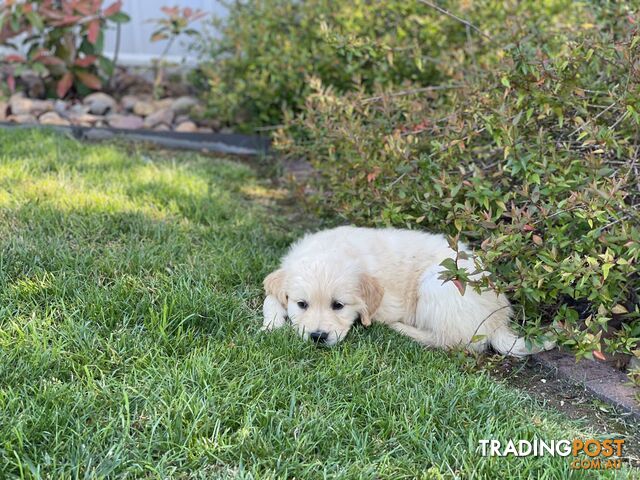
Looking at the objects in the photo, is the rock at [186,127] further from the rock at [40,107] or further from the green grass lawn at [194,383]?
the green grass lawn at [194,383]

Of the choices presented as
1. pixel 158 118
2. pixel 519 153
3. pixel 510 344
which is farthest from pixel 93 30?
pixel 510 344

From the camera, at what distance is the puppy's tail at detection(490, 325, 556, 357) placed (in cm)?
335

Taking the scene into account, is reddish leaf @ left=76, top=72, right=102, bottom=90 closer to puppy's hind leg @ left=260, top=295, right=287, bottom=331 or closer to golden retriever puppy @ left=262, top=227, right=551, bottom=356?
golden retriever puppy @ left=262, top=227, right=551, bottom=356

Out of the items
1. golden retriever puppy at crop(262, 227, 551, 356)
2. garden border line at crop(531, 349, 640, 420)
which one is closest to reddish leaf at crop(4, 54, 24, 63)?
golden retriever puppy at crop(262, 227, 551, 356)

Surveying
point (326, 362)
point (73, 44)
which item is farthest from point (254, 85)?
point (326, 362)

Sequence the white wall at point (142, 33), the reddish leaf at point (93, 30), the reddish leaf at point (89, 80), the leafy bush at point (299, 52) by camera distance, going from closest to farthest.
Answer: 1. the leafy bush at point (299, 52)
2. the reddish leaf at point (93, 30)
3. the reddish leaf at point (89, 80)
4. the white wall at point (142, 33)

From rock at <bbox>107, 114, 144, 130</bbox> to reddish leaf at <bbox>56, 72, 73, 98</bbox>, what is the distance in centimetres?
52

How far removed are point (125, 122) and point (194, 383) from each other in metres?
5.02

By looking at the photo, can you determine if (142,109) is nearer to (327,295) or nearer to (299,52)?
(299,52)

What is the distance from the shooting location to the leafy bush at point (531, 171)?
3025 mm

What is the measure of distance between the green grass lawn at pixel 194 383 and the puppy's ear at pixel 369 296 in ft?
0.32

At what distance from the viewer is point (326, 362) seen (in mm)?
3031

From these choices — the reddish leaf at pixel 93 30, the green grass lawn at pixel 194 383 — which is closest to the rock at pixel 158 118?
the reddish leaf at pixel 93 30

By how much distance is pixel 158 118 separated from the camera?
23.6 feet
